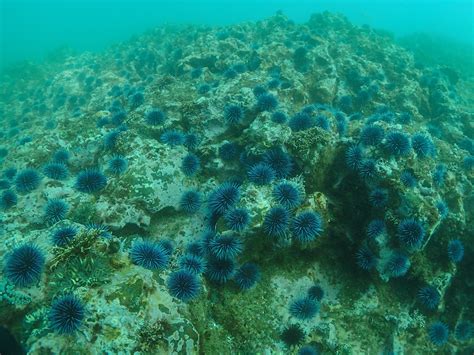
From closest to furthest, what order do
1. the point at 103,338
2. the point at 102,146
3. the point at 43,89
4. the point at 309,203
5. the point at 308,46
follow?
1. the point at 103,338
2. the point at 309,203
3. the point at 102,146
4. the point at 308,46
5. the point at 43,89

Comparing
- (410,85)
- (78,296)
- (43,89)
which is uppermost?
(78,296)

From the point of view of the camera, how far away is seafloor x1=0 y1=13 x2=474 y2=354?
619 cm

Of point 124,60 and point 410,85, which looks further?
point 124,60

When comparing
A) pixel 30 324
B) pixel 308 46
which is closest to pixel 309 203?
pixel 30 324

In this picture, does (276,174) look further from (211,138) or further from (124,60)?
(124,60)

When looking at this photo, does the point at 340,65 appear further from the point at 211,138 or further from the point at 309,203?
the point at 309,203

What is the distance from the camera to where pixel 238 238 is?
24.8 feet

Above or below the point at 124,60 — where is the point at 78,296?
above

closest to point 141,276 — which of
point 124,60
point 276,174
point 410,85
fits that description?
point 276,174

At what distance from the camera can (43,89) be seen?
→ 2758 cm

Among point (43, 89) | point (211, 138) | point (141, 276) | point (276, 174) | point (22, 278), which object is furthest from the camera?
point (43, 89)

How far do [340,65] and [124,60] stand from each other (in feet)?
59.1

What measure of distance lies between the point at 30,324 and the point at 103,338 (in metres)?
1.34

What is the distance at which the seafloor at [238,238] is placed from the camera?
6.19 metres
